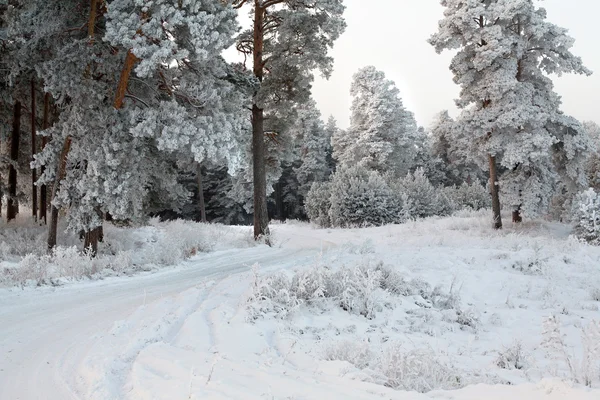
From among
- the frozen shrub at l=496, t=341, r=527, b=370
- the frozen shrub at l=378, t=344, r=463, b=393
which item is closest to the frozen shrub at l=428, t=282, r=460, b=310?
the frozen shrub at l=496, t=341, r=527, b=370

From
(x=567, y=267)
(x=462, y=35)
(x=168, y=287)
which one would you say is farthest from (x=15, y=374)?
(x=462, y=35)

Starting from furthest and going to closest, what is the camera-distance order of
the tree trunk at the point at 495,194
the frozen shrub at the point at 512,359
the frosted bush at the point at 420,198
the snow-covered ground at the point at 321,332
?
the frosted bush at the point at 420,198 → the tree trunk at the point at 495,194 → the frozen shrub at the point at 512,359 → the snow-covered ground at the point at 321,332

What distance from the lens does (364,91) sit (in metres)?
39.4

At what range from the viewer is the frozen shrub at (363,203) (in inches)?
1029

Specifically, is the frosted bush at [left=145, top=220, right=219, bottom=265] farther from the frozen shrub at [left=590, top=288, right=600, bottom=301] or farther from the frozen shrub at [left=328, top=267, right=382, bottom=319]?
the frozen shrub at [left=590, top=288, right=600, bottom=301]

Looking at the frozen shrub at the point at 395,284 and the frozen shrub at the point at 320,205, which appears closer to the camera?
the frozen shrub at the point at 395,284

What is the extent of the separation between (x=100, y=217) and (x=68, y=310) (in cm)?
497

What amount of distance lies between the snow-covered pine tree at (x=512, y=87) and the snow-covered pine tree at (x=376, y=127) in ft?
52.7

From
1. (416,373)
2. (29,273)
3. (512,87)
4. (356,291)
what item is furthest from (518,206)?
(29,273)

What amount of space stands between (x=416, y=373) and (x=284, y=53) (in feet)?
44.1

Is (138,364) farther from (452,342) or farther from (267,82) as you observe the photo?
(267,82)

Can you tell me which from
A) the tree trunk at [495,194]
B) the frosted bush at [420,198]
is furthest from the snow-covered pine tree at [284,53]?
the frosted bush at [420,198]

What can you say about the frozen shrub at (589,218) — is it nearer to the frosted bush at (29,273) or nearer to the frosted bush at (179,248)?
the frosted bush at (179,248)

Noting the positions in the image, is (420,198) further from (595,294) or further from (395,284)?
(395,284)
